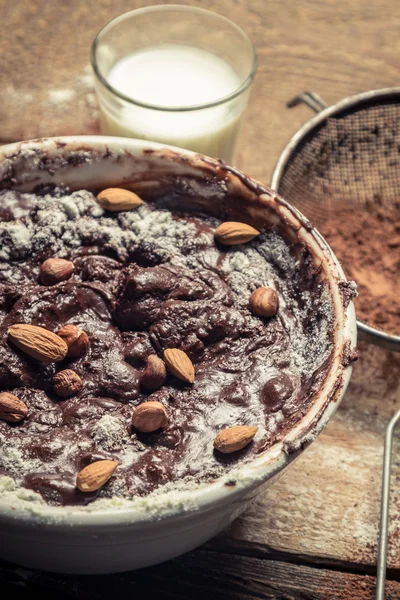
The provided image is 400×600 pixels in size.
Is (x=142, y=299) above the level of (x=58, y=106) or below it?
below

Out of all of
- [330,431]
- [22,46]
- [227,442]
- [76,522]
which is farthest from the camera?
[22,46]

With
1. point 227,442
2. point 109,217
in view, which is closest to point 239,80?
point 109,217

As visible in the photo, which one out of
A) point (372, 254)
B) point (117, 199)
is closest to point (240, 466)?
point (117, 199)

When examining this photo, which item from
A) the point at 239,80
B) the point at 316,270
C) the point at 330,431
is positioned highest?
the point at 239,80

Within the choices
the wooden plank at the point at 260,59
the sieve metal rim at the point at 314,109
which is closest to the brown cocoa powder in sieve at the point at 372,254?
the sieve metal rim at the point at 314,109

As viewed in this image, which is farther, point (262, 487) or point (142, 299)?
point (142, 299)

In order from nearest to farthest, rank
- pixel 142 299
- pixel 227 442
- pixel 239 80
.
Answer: pixel 227 442, pixel 142 299, pixel 239 80

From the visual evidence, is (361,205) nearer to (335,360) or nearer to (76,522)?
(335,360)
